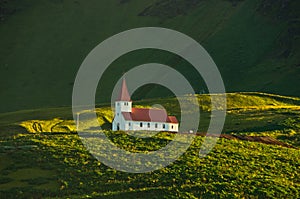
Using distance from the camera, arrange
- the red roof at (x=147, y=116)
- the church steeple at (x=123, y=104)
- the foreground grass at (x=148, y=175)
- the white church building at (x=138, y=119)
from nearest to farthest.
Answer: the foreground grass at (x=148, y=175) < the white church building at (x=138, y=119) < the red roof at (x=147, y=116) < the church steeple at (x=123, y=104)

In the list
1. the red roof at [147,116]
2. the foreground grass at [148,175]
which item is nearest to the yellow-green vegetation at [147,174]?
the foreground grass at [148,175]

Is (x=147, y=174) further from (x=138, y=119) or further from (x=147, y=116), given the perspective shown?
(x=147, y=116)

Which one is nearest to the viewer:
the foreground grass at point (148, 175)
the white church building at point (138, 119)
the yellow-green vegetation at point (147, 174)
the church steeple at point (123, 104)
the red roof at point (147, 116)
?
the foreground grass at point (148, 175)

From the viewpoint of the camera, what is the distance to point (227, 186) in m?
58.3

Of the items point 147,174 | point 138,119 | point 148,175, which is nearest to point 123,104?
point 138,119

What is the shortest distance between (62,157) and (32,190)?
31.7ft

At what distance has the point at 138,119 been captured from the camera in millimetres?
81250

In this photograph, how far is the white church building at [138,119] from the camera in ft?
266

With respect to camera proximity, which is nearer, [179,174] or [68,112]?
[179,174]

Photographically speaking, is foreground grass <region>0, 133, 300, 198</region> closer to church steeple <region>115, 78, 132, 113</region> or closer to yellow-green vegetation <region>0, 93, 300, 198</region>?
yellow-green vegetation <region>0, 93, 300, 198</region>

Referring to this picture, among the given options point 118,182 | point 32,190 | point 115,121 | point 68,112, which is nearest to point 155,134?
point 115,121

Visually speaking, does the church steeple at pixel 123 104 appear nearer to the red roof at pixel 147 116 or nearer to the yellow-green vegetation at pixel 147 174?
the red roof at pixel 147 116

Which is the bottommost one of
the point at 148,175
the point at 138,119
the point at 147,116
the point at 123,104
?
the point at 148,175

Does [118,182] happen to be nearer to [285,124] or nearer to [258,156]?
[258,156]
